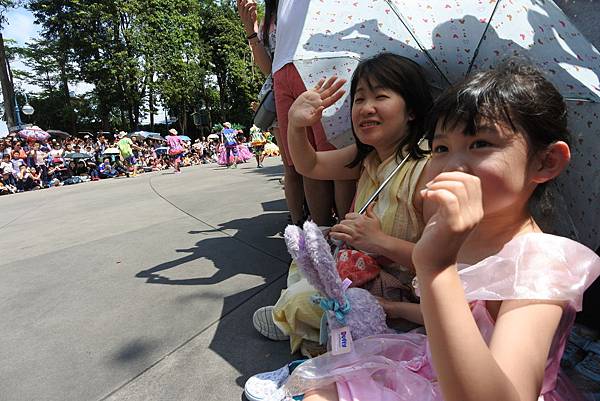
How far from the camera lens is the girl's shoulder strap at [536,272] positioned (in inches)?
32.2

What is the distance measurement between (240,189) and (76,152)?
982cm

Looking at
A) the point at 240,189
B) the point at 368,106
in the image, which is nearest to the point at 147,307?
the point at 368,106

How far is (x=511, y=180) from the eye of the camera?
0.90 m

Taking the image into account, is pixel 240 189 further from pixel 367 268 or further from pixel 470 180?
pixel 470 180

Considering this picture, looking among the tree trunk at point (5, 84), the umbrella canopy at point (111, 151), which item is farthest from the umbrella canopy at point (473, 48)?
the tree trunk at point (5, 84)

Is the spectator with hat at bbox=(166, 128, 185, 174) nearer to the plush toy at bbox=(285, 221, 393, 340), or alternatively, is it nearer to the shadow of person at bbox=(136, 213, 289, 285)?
the shadow of person at bbox=(136, 213, 289, 285)

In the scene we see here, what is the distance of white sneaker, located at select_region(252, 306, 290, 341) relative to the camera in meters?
1.78

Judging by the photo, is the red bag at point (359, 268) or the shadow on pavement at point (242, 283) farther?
the shadow on pavement at point (242, 283)

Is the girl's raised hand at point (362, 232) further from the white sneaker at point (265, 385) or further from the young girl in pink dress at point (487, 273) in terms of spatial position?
the white sneaker at point (265, 385)

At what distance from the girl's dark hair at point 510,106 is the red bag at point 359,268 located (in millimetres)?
608

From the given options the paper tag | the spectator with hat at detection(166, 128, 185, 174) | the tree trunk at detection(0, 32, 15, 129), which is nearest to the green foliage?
the tree trunk at detection(0, 32, 15, 129)

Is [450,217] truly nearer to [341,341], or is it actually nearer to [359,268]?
[341,341]

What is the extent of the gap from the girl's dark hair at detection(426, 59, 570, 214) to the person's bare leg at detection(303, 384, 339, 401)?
29.1 inches

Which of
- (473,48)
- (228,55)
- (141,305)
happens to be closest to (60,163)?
(141,305)
